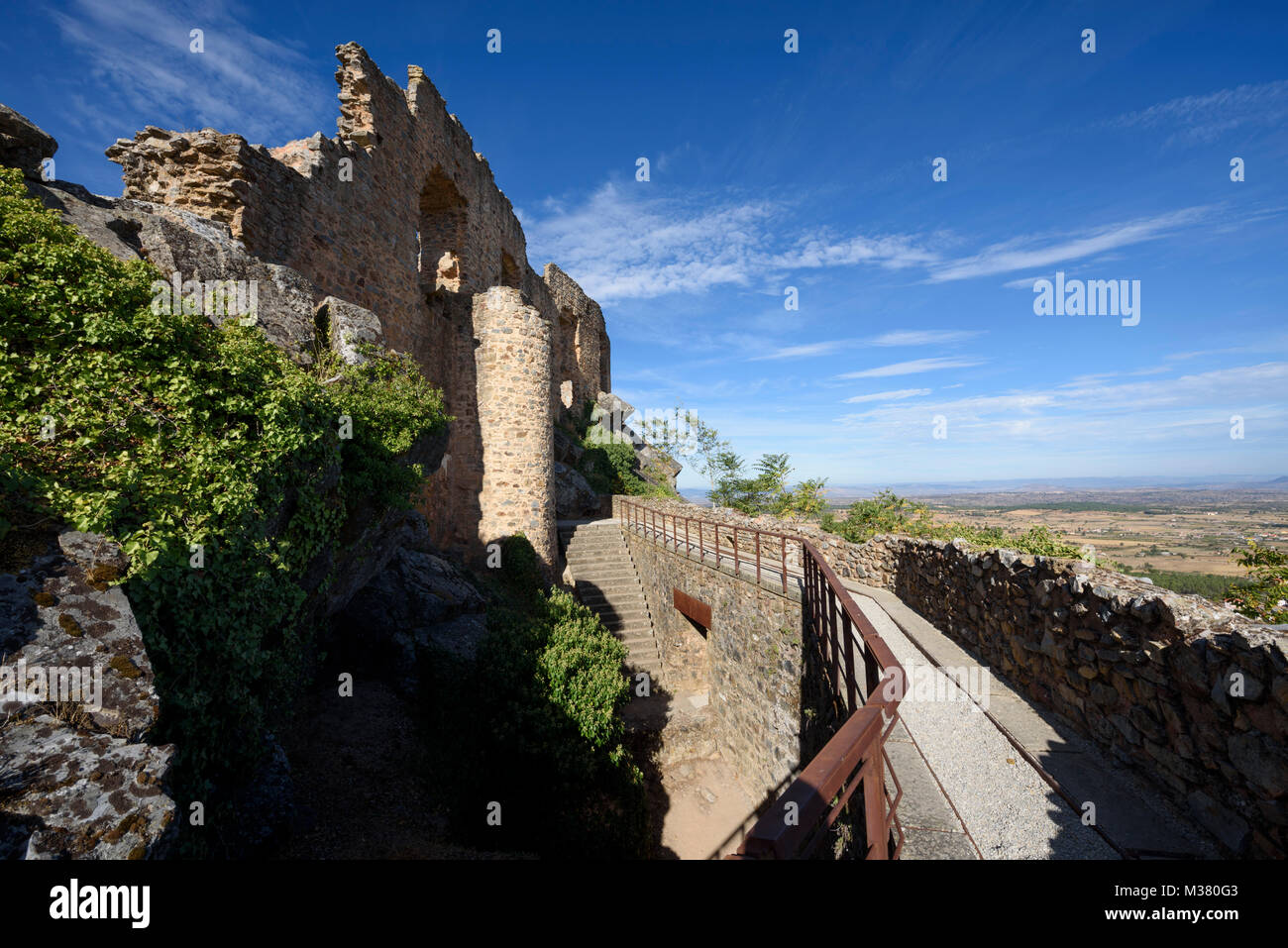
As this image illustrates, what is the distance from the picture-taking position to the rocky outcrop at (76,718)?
6.90 feet

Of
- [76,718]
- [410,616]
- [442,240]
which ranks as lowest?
[410,616]

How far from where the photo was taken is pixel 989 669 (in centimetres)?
627

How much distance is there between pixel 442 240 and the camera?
14531mm

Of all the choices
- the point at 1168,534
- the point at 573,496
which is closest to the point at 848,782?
the point at 573,496

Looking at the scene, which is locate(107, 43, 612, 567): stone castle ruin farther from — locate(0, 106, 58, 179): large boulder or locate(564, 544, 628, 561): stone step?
locate(0, 106, 58, 179): large boulder

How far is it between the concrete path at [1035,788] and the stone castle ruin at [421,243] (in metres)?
9.22

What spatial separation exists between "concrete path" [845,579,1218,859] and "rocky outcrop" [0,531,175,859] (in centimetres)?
474

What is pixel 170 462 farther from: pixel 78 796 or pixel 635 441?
pixel 635 441

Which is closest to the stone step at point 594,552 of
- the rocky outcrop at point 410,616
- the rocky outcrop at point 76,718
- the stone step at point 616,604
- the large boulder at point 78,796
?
the stone step at point 616,604

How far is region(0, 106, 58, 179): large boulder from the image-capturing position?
4.75 meters

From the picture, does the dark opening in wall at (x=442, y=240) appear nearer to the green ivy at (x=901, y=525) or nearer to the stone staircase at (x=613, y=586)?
the stone staircase at (x=613, y=586)

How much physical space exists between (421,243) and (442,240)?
735 mm

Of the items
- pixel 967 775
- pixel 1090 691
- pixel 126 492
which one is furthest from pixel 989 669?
pixel 126 492
